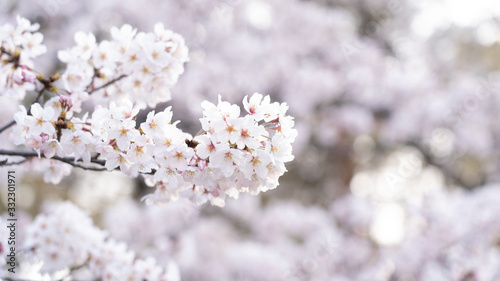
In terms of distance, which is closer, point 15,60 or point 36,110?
point 36,110

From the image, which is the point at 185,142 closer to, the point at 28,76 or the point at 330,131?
the point at 28,76

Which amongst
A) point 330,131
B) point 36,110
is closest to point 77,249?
point 36,110

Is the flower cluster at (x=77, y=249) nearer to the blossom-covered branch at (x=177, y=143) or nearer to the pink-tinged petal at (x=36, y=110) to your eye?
the blossom-covered branch at (x=177, y=143)

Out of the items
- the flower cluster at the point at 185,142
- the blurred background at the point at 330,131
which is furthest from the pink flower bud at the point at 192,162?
the blurred background at the point at 330,131

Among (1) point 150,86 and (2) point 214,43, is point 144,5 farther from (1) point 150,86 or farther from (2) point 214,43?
(1) point 150,86

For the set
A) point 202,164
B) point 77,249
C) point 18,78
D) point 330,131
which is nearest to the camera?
point 202,164

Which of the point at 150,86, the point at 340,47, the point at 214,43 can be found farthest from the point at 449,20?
the point at 150,86
